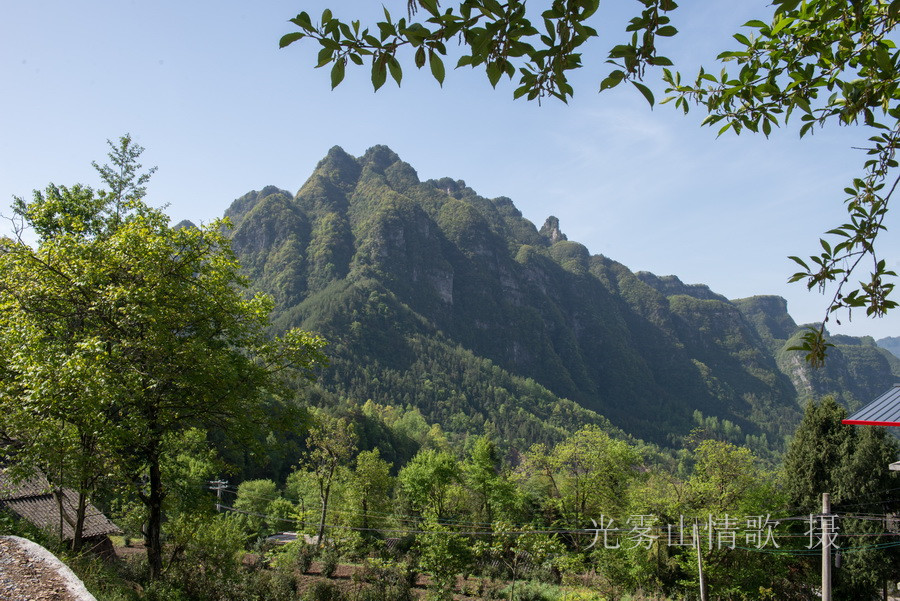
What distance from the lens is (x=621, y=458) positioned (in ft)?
94.7

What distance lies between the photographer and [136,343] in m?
8.38

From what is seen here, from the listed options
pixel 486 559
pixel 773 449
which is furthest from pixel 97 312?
pixel 773 449

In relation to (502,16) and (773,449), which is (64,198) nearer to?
(502,16)

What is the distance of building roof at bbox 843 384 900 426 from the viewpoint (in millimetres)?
6668

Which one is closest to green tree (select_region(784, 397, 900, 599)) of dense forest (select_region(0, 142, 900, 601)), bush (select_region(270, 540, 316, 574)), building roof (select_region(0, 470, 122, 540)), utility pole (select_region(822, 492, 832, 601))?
dense forest (select_region(0, 142, 900, 601))

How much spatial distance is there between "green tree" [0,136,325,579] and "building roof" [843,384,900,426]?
30.9 feet

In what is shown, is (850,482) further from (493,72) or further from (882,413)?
(493,72)

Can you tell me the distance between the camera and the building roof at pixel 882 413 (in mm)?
6668

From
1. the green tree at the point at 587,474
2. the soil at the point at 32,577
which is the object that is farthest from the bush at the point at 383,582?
the soil at the point at 32,577

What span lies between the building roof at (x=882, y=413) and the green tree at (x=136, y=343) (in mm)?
9412

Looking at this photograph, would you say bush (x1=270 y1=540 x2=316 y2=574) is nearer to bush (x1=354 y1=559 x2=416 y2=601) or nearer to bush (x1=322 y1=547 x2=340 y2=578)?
bush (x1=322 y1=547 x2=340 y2=578)

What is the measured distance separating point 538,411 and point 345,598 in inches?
5709

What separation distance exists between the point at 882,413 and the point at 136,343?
458 inches


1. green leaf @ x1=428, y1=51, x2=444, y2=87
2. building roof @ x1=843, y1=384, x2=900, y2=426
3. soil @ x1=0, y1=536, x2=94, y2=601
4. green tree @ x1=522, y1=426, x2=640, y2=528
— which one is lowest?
green tree @ x1=522, y1=426, x2=640, y2=528
